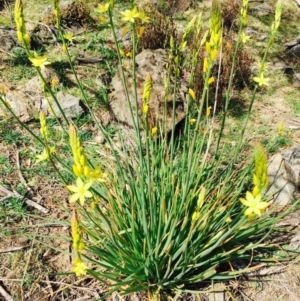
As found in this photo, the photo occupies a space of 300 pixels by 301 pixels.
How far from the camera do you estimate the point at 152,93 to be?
3.80 m

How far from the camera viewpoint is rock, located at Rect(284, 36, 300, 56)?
5.24 metres

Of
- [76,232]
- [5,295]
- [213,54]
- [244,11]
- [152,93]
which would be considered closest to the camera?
[76,232]

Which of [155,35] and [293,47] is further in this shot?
[293,47]

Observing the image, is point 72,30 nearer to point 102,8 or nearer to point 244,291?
point 102,8

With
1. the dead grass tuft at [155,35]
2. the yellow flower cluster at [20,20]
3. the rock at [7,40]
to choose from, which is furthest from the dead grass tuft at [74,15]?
the yellow flower cluster at [20,20]

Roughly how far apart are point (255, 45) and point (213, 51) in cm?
426

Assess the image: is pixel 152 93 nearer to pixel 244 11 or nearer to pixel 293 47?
pixel 244 11

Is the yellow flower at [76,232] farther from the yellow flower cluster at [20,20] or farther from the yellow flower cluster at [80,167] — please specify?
the yellow flower cluster at [20,20]

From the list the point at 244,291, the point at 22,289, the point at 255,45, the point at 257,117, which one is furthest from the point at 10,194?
the point at 255,45

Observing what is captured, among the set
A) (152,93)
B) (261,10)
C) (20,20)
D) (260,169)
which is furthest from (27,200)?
(261,10)

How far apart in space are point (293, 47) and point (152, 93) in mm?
2644

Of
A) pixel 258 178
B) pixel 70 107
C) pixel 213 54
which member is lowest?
pixel 70 107

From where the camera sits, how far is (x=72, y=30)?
17.2 ft

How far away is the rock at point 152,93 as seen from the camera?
12.3ft
